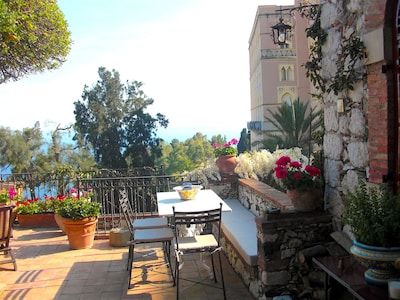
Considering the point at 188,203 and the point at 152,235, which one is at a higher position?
the point at 188,203

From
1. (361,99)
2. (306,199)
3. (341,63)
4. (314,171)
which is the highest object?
(341,63)

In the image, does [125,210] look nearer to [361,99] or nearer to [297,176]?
[297,176]

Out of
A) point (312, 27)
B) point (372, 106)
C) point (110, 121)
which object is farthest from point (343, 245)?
point (110, 121)

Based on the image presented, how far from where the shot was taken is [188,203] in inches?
181

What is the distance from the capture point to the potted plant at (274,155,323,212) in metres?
3.54

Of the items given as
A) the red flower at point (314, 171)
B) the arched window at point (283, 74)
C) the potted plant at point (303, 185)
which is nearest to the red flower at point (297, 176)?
the potted plant at point (303, 185)

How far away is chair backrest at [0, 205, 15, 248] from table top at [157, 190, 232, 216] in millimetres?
1842

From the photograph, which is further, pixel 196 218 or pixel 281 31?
pixel 281 31

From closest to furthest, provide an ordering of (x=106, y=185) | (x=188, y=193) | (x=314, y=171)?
(x=314, y=171) < (x=188, y=193) < (x=106, y=185)

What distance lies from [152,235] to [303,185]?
1.77 m

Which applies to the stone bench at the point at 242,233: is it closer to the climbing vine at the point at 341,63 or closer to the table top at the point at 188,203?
the table top at the point at 188,203

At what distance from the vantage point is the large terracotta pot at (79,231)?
5.57 metres

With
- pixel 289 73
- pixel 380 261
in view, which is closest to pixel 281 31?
pixel 380 261

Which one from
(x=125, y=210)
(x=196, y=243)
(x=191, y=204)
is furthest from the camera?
(x=125, y=210)
